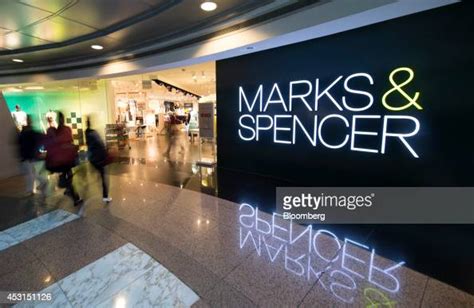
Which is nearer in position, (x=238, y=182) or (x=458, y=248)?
(x=458, y=248)

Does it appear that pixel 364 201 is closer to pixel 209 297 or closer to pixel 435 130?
pixel 435 130

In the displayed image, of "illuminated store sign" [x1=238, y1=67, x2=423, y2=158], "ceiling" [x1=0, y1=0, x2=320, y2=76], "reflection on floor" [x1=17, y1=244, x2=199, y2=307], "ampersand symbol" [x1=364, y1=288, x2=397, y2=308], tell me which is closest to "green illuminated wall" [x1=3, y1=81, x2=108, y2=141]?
"ceiling" [x1=0, y1=0, x2=320, y2=76]

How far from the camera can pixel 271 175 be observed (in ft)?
17.2

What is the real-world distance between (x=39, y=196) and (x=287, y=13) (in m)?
5.52

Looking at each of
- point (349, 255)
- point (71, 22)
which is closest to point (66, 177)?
point (71, 22)

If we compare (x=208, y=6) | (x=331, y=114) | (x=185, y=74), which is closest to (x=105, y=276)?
(x=208, y=6)

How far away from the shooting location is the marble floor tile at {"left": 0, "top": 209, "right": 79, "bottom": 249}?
9.78 ft

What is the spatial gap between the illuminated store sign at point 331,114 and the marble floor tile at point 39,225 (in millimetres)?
3756

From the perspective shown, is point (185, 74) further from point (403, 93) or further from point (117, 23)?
point (403, 93)

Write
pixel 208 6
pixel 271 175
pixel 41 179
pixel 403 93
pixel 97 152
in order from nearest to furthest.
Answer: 1. pixel 403 93
2. pixel 208 6
3. pixel 97 152
4. pixel 271 175
5. pixel 41 179

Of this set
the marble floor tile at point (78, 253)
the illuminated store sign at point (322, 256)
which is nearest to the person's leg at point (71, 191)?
the marble floor tile at point (78, 253)

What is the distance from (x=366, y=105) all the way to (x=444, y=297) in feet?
8.43

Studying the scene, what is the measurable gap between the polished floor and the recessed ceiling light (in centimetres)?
314

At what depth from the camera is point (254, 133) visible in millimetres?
5234
